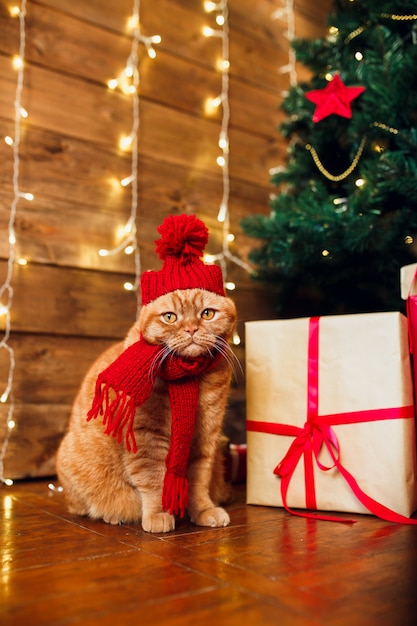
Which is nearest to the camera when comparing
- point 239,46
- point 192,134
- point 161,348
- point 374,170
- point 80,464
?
point 161,348

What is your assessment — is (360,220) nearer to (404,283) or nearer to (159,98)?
(404,283)

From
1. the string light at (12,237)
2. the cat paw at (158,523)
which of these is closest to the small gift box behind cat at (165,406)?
the cat paw at (158,523)

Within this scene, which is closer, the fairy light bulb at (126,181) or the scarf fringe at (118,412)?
the scarf fringe at (118,412)

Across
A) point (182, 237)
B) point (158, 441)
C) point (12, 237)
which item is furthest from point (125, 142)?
point (158, 441)

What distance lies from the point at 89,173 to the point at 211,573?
130 cm

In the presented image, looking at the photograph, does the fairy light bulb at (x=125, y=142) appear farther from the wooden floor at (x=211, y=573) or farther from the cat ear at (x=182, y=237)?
the wooden floor at (x=211, y=573)

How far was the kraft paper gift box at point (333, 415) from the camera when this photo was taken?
122cm

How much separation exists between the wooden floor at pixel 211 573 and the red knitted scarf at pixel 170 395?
4.0 inches

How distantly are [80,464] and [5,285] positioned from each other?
2.10ft

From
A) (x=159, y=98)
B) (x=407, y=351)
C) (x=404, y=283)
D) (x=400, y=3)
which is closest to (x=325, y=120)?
(x=400, y=3)

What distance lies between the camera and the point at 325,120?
186 centimetres

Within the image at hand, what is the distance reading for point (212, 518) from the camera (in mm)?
1177

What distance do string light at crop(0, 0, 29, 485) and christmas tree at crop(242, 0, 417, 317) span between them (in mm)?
706

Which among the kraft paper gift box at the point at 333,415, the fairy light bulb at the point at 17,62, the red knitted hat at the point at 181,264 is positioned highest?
the fairy light bulb at the point at 17,62
